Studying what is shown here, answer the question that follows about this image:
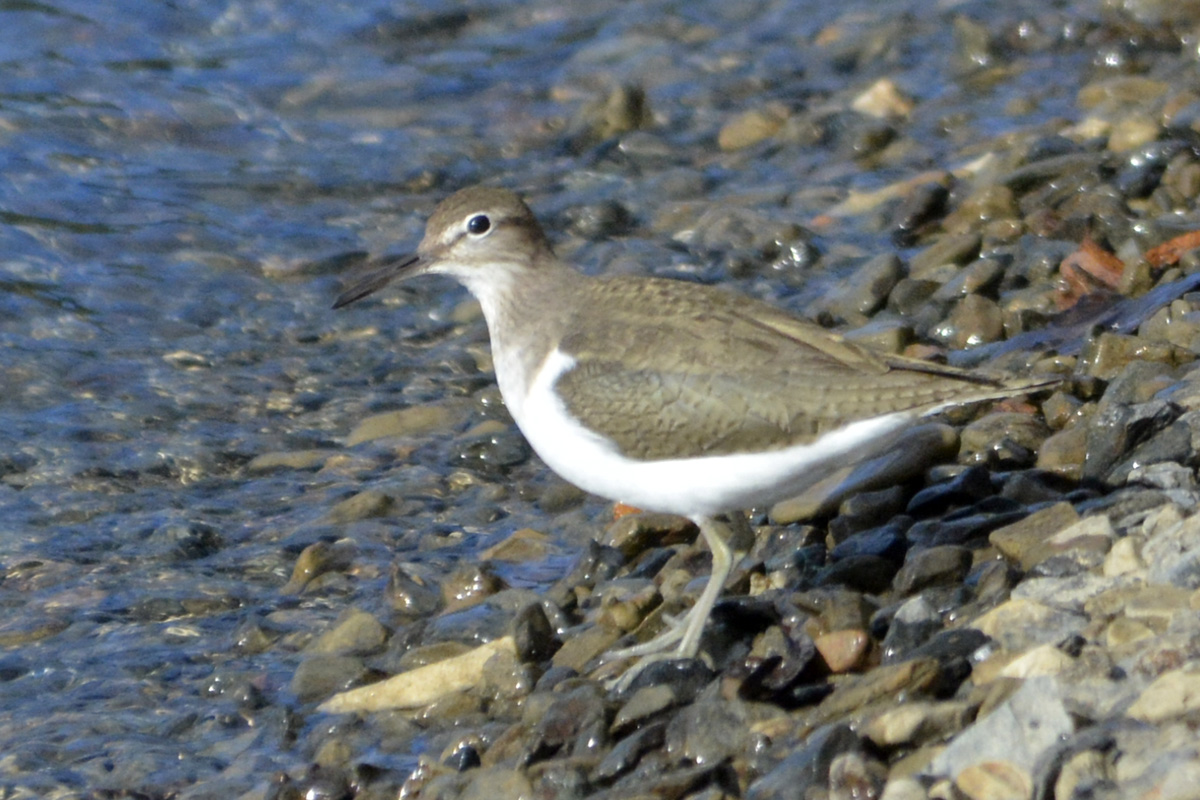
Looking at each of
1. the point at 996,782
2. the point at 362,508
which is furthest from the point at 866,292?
the point at 996,782

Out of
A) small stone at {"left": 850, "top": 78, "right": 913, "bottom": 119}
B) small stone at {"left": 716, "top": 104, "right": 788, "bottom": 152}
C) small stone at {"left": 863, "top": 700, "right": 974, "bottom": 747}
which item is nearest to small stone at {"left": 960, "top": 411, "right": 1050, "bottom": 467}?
small stone at {"left": 863, "top": 700, "right": 974, "bottom": 747}

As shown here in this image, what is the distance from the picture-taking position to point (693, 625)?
5.84 m

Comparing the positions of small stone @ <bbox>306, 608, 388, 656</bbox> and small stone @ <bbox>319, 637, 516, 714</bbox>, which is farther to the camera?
small stone @ <bbox>306, 608, 388, 656</bbox>

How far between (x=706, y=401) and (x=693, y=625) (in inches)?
35.2

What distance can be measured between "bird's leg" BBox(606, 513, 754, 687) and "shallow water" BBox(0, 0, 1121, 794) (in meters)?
0.99

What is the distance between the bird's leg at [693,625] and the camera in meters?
5.70

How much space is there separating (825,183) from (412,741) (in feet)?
23.8

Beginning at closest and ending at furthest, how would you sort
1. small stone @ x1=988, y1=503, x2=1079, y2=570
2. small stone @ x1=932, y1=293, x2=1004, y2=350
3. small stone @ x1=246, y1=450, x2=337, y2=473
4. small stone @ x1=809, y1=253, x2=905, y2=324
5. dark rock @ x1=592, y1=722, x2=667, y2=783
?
dark rock @ x1=592, y1=722, x2=667, y2=783, small stone @ x1=988, y1=503, x2=1079, y2=570, small stone @ x1=932, y1=293, x2=1004, y2=350, small stone @ x1=246, y1=450, x2=337, y2=473, small stone @ x1=809, y1=253, x2=905, y2=324

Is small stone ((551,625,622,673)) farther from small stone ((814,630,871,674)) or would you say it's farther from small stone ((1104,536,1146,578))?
small stone ((1104,536,1146,578))

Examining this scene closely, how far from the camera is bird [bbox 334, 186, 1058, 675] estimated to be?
571cm

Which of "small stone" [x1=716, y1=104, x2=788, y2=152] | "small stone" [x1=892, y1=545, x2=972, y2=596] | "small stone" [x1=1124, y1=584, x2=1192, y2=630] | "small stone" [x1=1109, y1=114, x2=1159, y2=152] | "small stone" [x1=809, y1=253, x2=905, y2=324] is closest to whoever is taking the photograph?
"small stone" [x1=1124, y1=584, x2=1192, y2=630]

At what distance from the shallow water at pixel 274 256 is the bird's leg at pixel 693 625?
39.0 inches

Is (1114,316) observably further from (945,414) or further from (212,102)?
(212,102)

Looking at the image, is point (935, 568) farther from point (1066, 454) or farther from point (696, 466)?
point (1066, 454)
